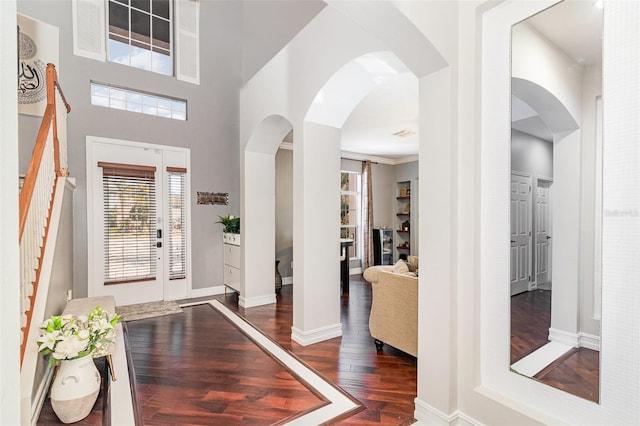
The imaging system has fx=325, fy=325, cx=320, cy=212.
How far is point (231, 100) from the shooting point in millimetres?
5613

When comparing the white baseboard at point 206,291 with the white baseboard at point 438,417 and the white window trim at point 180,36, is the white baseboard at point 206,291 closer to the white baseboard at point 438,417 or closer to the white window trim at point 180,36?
the white window trim at point 180,36

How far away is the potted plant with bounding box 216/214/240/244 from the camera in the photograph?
5203 millimetres

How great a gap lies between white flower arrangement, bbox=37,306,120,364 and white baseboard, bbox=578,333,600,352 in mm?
2762

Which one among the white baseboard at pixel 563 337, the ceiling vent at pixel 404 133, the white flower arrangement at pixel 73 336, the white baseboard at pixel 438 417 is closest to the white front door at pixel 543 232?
the white baseboard at pixel 563 337

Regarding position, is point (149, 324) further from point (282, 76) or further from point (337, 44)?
point (337, 44)

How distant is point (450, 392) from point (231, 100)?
528 cm

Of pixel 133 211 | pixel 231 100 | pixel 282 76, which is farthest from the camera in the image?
pixel 231 100

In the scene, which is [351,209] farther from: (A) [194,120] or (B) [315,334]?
(B) [315,334]

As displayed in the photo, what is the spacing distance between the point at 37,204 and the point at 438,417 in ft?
9.68

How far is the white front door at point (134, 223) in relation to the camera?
447cm

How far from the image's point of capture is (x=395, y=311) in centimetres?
294

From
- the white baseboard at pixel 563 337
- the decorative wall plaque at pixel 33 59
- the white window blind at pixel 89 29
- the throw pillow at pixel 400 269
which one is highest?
the white window blind at pixel 89 29

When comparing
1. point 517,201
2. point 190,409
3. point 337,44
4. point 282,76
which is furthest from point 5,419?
point 282,76

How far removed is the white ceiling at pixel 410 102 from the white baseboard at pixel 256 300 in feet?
9.63
